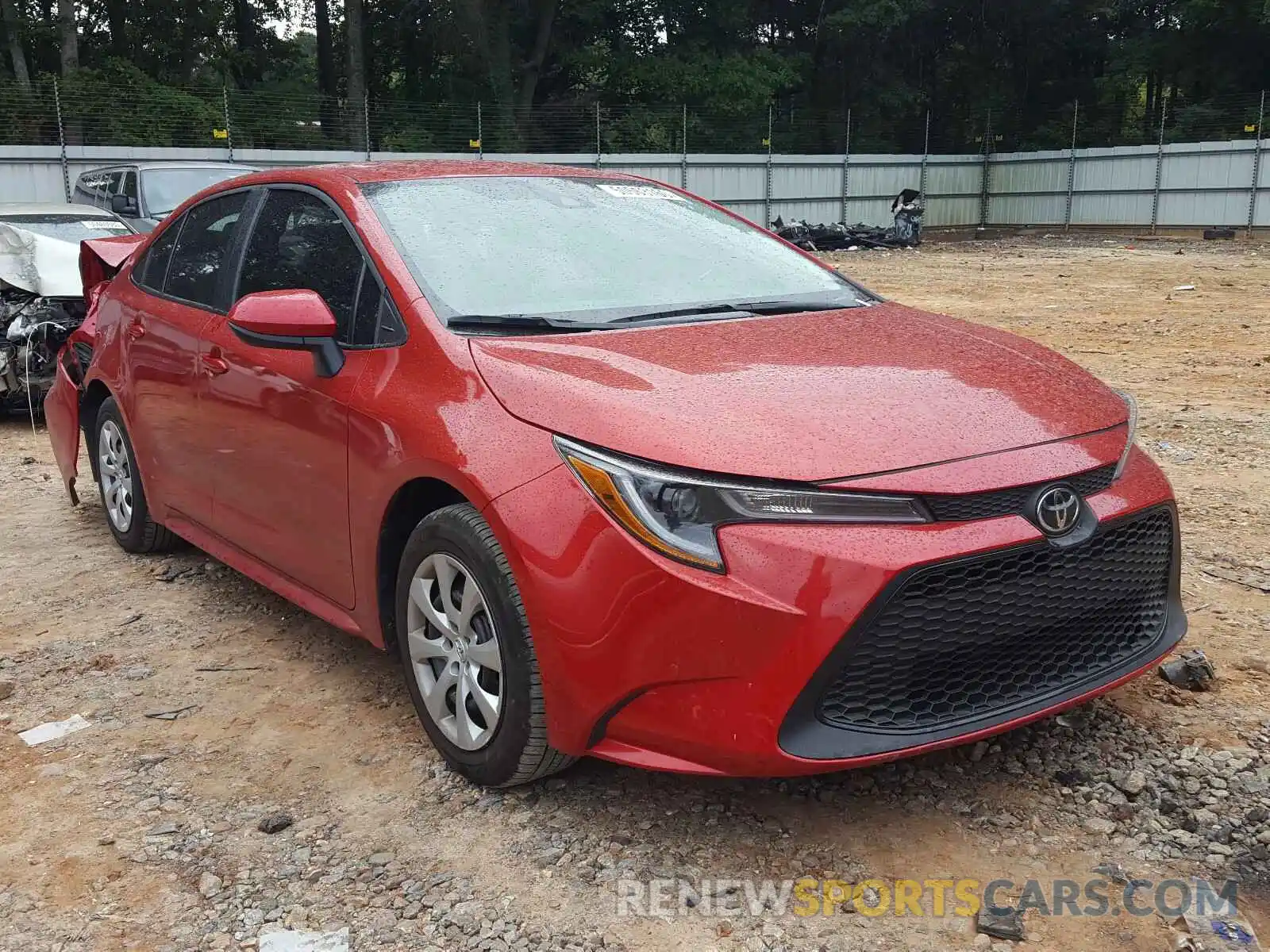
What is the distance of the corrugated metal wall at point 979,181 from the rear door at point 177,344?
20.5 meters

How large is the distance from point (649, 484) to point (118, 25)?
37799mm

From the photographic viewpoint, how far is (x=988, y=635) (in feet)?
8.36

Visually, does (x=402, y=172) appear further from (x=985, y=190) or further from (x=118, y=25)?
(x=118, y=25)

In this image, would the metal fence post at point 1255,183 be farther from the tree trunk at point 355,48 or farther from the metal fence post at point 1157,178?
the tree trunk at point 355,48

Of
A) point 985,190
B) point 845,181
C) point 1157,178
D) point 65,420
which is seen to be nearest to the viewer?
point 65,420

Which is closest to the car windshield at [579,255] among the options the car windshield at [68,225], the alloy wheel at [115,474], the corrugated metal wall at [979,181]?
the alloy wheel at [115,474]

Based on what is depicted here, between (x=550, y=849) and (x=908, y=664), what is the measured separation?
3.08ft

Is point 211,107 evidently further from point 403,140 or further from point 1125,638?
point 1125,638

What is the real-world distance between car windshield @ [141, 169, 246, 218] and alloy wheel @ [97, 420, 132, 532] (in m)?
6.38

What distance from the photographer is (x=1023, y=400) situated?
2865mm

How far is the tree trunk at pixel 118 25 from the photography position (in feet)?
113

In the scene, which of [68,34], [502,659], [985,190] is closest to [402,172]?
[502,659]

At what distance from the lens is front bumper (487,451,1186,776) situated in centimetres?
239

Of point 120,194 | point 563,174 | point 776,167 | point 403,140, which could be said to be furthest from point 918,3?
point 563,174
